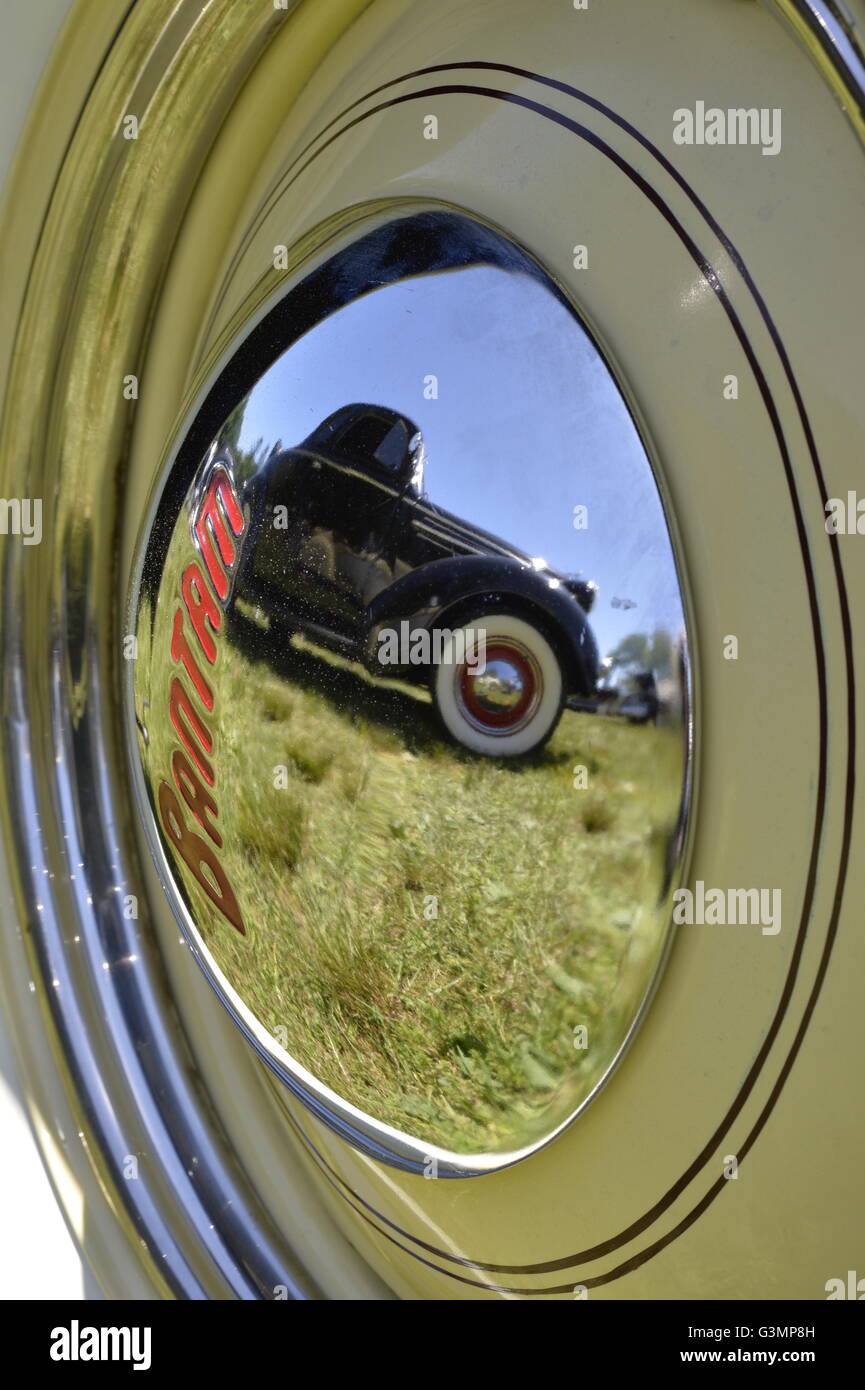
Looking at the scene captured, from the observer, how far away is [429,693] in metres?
0.63

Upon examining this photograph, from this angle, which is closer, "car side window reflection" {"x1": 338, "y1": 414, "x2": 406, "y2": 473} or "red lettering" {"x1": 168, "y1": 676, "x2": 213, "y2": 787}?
"car side window reflection" {"x1": 338, "y1": 414, "x2": 406, "y2": 473}

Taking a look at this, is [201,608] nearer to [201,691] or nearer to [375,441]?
[201,691]

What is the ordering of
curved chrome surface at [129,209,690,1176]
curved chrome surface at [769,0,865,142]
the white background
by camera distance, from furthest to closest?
the white background < curved chrome surface at [129,209,690,1176] < curved chrome surface at [769,0,865,142]

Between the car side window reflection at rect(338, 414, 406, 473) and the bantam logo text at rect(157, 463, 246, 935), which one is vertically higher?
the car side window reflection at rect(338, 414, 406, 473)

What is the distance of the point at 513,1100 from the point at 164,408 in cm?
71

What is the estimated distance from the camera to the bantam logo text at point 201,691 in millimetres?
769

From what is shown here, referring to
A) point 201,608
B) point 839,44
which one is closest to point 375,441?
point 201,608

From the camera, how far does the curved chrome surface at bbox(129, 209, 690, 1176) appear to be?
57 cm

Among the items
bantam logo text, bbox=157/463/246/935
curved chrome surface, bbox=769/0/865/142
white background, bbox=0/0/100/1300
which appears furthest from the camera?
white background, bbox=0/0/100/1300

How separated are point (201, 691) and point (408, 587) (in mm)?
222

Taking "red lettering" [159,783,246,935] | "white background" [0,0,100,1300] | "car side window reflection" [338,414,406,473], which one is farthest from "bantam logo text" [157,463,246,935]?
"white background" [0,0,100,1300]

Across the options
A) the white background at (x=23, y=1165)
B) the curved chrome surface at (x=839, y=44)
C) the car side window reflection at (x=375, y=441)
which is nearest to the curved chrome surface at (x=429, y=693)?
the car side window reflection at (x=375, y=441)

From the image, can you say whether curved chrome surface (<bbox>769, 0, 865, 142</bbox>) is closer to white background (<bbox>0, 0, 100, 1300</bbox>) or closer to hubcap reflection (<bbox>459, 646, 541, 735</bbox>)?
hubcap reflection (<bbox>459, 646, 541, 735</bbox>)

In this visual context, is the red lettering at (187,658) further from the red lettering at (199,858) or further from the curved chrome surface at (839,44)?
the curved chrome surface at (839,44)
